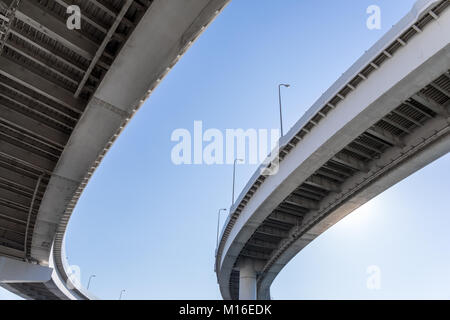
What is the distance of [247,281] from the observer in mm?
30766

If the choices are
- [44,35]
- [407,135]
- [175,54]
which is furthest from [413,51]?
[44,35]

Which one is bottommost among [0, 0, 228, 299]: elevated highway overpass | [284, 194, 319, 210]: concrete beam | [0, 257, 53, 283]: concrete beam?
[0, 257, 53, 283]: concrete beam

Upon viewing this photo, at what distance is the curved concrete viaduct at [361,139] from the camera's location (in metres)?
11.9

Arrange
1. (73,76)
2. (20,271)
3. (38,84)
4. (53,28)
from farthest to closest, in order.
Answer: (20,271) < (73,76) < (38,84) < (53,28)

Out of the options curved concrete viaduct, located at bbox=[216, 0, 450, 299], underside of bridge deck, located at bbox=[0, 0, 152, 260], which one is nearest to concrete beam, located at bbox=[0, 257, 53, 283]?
underside of bridge deck, located at bbox=[0, 0, 152, 260]

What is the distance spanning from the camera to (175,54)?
9781 millimetres

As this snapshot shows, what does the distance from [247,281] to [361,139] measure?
18.9m

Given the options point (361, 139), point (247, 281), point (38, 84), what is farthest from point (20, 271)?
point (361, 139)

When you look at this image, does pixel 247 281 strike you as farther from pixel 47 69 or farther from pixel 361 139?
pixel 47 69

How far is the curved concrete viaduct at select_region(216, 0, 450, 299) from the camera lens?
Result: 11922 millimetres

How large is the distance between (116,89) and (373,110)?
33.2 feet

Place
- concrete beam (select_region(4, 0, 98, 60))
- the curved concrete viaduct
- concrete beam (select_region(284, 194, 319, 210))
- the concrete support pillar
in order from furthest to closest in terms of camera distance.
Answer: the concrete support pillar, concrete beam (select_region(284, 194, 319, 210)), the curved concrete viaduct, concrete beam (select_region(4, 0, 98, 60))

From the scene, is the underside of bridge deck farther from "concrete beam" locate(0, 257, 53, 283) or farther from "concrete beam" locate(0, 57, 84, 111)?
"concrete beam" locate(0, 257, 53, 283)

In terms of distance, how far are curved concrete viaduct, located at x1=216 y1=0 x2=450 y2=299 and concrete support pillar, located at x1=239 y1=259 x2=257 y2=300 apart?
14.0ft
